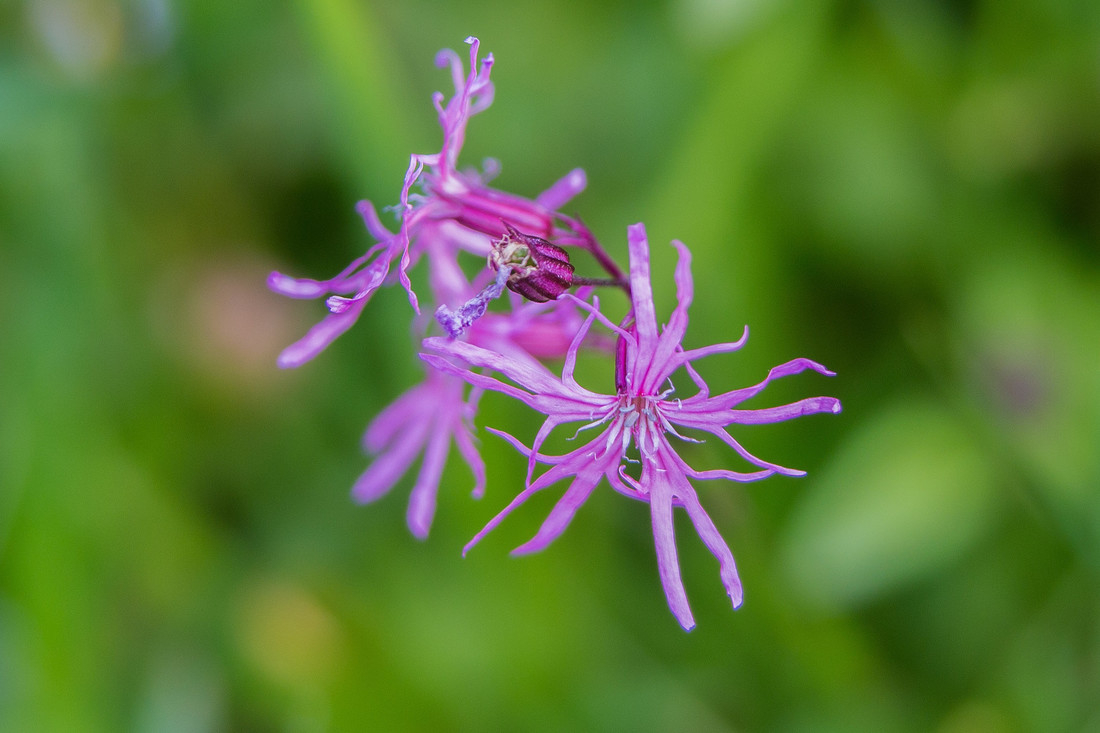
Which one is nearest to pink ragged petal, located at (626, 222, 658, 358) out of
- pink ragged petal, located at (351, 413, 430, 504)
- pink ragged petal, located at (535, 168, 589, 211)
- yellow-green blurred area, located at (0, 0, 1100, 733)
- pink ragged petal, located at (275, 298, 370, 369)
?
pink ragged petal, located at (535, 168, 589, 211)

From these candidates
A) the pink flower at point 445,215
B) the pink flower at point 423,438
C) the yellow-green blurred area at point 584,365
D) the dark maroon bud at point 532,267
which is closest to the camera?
the dark maroon bud at point 532,267

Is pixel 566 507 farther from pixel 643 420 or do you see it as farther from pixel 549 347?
pixel 549 347

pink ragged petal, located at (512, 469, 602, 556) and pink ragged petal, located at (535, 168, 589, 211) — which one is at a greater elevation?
pink ragged petal, located at (535, 168, 589, 211)

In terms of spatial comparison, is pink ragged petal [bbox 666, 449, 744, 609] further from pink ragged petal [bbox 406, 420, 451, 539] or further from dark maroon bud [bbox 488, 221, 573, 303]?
pink ragged petal [bbox 406, 420, 451, 539]

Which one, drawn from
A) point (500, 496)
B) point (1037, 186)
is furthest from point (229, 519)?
point (1037, 186)

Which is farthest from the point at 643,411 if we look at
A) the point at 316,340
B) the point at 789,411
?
the point at 316,340

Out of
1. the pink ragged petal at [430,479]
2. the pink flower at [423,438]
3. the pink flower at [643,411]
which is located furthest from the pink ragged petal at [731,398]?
the pink ragged petal at [430,479]

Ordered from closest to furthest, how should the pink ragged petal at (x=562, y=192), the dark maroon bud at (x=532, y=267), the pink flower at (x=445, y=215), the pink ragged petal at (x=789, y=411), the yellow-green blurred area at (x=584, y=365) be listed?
1. the pink ragged petal at (x=789, y=411)
2. the dark maroon bud at (x=532, y=267)
3. the pink flower at (x=445, y=215)
4. the pink ragged petal at (x=562, y=192)
5. the yellow-green blurred area at (x=584, y=365)

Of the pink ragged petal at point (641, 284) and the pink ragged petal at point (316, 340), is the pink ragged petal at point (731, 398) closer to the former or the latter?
the pink ragged petal at point (641, 284)
